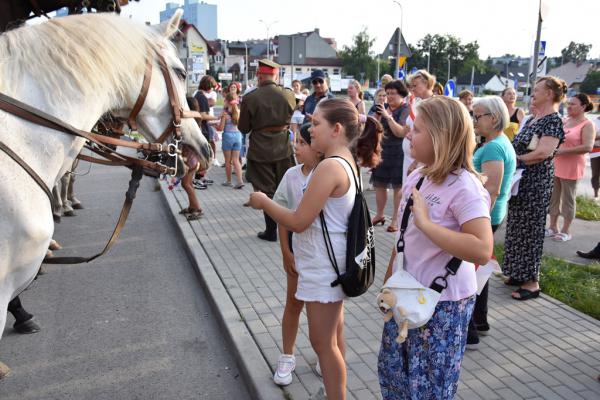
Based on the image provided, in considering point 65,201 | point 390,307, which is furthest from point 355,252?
point 65,201

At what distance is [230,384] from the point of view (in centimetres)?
328

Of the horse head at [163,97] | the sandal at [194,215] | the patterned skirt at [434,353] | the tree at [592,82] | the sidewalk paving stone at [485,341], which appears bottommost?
the sidewalk paving stone at [485,341]

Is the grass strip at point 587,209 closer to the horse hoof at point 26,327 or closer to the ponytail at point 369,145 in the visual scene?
the ponytail at point 369,145

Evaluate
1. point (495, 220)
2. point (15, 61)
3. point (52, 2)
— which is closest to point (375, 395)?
point (495, 220)

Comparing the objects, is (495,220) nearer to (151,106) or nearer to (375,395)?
(375,395)

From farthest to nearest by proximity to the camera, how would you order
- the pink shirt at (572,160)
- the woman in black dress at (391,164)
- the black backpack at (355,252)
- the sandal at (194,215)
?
the sandal at (194,215) → the woman in black dress at (391,164) → the pink shirt at (572,160) → the black backpack at (355,252)

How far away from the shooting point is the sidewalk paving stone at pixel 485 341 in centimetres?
309

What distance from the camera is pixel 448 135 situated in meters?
2.02

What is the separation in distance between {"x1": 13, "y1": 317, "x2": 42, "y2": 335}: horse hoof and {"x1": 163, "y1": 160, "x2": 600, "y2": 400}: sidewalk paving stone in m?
1.63

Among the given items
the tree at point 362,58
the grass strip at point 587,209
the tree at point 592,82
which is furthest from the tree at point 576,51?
the grass strip at point 587,209

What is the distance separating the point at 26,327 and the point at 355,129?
316 centimetres

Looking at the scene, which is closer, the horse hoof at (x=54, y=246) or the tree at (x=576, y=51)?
the horse hoof at (x=54, y=246)

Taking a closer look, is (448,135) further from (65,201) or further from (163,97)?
(65,201)

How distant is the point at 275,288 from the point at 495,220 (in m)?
2.11
